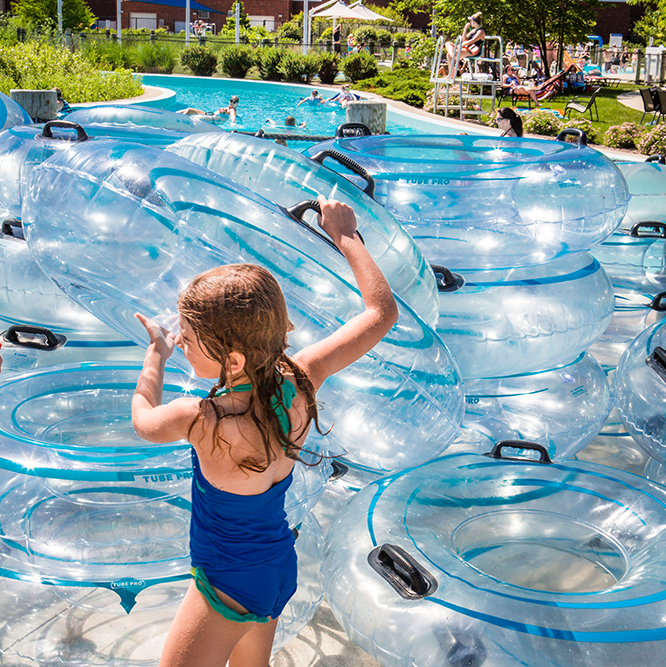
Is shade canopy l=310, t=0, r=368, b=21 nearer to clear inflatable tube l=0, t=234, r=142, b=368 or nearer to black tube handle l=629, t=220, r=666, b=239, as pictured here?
black tube handle l=629, t=220, r=666, b=239

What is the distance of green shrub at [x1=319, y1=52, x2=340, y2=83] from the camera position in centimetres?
2183

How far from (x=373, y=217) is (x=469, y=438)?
1.08 m

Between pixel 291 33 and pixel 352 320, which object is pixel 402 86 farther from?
pixel 291 33

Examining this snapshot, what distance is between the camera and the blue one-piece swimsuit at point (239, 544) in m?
1.49

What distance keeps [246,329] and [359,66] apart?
2198 centimetres

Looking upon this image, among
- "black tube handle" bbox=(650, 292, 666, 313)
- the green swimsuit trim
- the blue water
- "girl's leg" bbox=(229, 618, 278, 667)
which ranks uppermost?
the blue water

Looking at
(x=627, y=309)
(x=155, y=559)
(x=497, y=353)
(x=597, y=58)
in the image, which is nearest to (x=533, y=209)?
(x=497, y=353)

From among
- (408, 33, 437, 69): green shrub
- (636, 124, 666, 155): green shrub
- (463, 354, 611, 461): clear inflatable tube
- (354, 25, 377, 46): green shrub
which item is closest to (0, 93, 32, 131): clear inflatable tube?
(463, 354, 611, 461): clear inflatable tube

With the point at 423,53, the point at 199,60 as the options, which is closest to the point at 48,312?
the point at 423,53

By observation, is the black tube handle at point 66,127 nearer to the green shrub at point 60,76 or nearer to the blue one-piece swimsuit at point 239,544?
the blue one-piece swimsuit at point 239,544

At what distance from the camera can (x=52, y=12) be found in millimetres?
29891

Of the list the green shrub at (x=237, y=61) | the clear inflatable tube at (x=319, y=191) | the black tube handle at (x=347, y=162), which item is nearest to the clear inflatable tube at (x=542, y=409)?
the clear inflatable tube at (x=319, y=191)

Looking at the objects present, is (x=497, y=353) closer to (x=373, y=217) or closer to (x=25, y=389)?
(x=373, y=217)

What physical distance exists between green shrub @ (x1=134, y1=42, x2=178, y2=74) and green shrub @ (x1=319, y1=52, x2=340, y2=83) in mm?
4670
